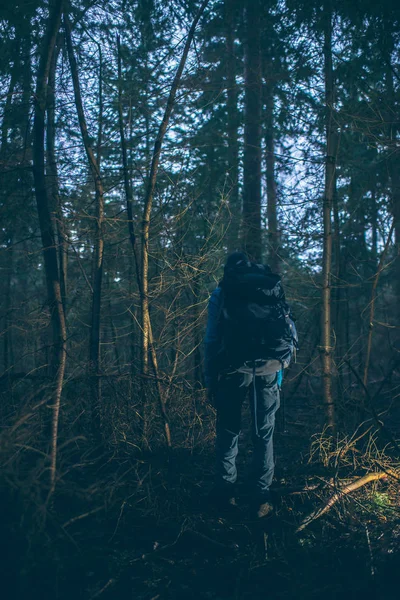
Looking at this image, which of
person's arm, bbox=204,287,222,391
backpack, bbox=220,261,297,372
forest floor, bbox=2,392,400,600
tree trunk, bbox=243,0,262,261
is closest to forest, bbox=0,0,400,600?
forest floor, bbox=2,392,400,600

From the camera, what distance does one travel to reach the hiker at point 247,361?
387 centimetres

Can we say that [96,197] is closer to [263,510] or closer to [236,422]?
[236,422]

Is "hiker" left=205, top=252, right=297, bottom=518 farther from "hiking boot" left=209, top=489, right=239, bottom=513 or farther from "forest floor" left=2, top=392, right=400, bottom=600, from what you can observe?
"forest floor" left=2, top=392, right=400, bottom=600

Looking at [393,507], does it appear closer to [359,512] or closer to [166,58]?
[359,512]

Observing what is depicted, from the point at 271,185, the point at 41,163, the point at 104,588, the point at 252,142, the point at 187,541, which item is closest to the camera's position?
the point at 104,588

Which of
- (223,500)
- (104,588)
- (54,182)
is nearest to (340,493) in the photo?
(223,500)

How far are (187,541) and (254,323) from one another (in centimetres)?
180

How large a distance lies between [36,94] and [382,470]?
507 centimetres

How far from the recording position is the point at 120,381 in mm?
4547

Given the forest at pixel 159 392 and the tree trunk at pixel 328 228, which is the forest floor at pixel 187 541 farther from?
the tree trunk at pixel 328 228

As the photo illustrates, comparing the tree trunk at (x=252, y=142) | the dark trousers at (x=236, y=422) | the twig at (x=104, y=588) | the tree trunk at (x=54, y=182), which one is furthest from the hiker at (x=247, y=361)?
the tree trunk at (x=252, y=142)

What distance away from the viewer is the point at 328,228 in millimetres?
5609

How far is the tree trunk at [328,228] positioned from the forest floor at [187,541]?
1225mm

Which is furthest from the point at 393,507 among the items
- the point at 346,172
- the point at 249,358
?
the point at 346,172
